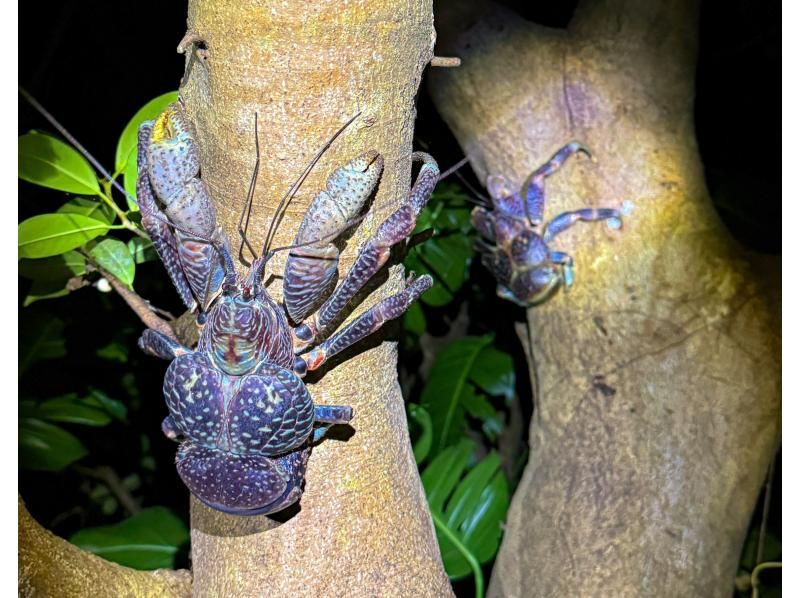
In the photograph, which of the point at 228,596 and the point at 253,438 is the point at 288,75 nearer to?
the point at 253,438

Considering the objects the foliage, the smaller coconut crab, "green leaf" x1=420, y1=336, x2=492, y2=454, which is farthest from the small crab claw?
"green leaf" x1=420, y1=336, x2=492, y2=454

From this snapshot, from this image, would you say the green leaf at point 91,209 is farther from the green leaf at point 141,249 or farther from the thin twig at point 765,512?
the thin twig at point 765,512

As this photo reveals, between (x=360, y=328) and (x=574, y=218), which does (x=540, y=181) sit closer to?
(x=574, y=218)

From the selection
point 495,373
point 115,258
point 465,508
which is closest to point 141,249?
point 115,258

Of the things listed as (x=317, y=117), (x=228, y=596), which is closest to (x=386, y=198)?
(x=317, y=117)

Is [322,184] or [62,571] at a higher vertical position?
[322,184]

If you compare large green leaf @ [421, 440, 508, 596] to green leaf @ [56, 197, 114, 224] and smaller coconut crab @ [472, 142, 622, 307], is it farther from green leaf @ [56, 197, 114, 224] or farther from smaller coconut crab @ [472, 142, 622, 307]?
green leaf @ [56, 197, 114, 224]
